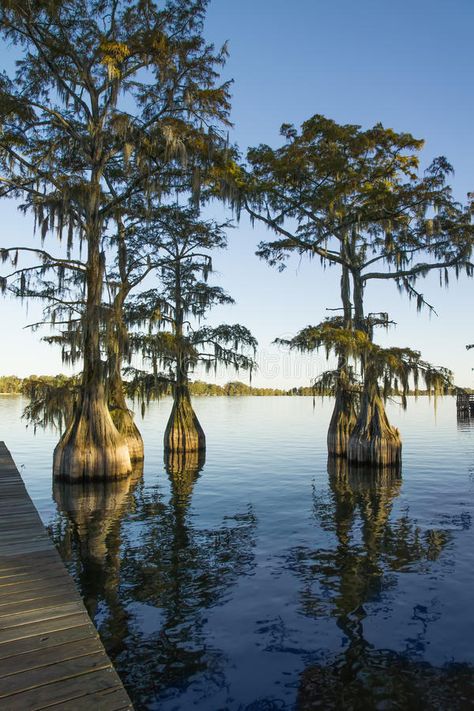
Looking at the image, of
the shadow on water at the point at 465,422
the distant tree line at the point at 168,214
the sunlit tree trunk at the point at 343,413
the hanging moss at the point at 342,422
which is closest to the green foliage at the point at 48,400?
the distant tree line at the point at 168,214

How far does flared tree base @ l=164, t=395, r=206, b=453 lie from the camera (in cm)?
2820

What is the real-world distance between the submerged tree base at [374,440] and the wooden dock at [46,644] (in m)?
17.6

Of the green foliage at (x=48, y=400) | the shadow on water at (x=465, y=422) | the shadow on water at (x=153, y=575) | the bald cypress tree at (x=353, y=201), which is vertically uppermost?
the bald cypress tree at (x=353, y=201)

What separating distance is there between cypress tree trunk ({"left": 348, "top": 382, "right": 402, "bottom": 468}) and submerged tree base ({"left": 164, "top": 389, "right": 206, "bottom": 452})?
9.48m

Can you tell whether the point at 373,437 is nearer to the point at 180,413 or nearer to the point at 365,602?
the point at 180,413

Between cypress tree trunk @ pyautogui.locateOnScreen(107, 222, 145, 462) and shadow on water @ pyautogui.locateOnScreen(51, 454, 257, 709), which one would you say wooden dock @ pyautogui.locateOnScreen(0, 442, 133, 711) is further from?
cypress tree trunk @ pyautogui.locateOnScreen(107, 222, 145, 462)

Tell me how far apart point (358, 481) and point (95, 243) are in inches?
562

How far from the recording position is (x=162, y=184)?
20.0 meters

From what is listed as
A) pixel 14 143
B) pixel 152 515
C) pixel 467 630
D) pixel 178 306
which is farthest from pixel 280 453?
pixel 467 630

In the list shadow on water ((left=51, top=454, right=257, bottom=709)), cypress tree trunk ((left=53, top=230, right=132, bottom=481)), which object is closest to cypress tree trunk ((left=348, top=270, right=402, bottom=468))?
shadow on water ((left=51, top=454, right=257, bottom=709))

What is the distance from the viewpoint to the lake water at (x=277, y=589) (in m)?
5.75

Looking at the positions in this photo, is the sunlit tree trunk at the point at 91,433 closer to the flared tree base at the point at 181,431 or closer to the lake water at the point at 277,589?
the lake water at the point at 277,589

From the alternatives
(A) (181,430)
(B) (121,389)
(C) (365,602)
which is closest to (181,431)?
(A) (181,430)

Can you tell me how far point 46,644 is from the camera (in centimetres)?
484
